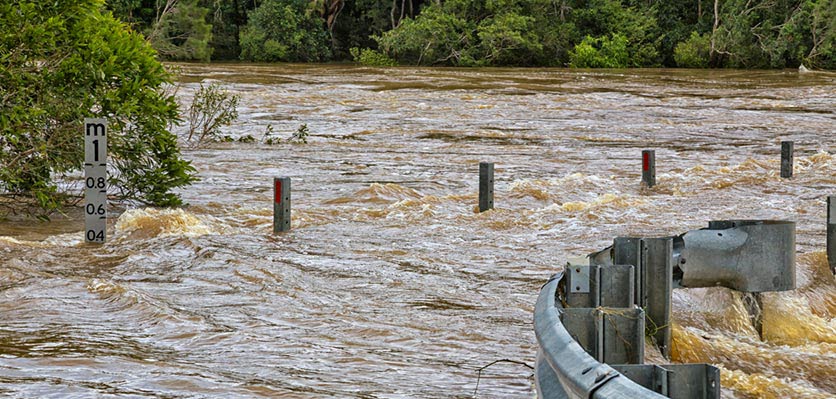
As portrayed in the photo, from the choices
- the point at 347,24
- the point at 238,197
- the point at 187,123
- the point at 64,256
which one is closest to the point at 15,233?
the point at 64,256

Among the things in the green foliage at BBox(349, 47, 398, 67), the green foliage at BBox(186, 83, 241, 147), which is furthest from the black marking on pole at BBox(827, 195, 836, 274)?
the green foliage at BBox(349, 47, 398, 67)

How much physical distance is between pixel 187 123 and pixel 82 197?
11.9m

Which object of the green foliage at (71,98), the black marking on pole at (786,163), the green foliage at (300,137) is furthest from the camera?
the green foliage at (300,137)

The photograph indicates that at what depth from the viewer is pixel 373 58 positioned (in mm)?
56375

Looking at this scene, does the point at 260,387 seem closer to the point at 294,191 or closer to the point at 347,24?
the point at 294,191

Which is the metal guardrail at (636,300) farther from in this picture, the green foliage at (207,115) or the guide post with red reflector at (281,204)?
the green foliage at (207,115)

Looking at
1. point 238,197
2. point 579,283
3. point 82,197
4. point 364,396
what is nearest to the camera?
point 579,283

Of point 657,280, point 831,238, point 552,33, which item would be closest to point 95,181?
point 831,238

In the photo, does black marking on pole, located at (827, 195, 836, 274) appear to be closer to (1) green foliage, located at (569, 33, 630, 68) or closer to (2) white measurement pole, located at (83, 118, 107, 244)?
(2) white measurement pole, located at (83, 118, 107, 244)

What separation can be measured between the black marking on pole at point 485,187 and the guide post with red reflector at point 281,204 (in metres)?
2.43

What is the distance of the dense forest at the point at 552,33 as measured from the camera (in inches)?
1927

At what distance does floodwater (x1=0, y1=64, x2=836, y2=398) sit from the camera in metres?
7.08

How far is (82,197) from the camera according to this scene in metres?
14.8

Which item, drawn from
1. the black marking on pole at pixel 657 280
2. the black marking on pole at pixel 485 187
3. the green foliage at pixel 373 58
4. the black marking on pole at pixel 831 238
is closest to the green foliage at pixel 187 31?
the green foliage at pixel 373 58
